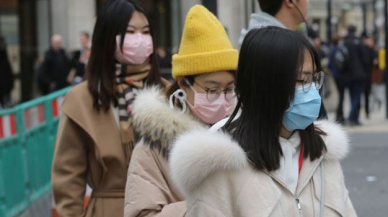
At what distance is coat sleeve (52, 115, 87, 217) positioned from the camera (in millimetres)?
4219

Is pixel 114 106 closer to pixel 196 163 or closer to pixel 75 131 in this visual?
pixel 75 131

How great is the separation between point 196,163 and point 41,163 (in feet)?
24.5

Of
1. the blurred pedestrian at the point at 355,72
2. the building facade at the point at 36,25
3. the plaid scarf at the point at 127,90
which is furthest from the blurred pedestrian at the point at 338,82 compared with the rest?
the plaid scarf at the point at 127,90

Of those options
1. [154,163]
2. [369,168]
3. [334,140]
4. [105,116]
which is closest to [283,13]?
[105,116]

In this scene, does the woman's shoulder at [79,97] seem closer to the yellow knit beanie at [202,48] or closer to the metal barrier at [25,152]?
the yellow knit beanie at [202,48]

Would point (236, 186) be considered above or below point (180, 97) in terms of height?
below

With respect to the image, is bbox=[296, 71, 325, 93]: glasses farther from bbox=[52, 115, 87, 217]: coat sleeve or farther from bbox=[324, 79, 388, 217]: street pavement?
bbox=[324, 79, 388, 217]: street pavement

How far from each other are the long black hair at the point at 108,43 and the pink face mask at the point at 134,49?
0.08ft

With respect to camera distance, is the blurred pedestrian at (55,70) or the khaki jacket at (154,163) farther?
the blurred pedestrian at (55,70)

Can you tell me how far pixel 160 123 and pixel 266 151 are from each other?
893 mm

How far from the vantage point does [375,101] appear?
22.0 meters

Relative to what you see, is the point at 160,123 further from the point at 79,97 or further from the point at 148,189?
the point at 79,97

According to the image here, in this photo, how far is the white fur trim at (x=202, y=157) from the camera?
2.62 m

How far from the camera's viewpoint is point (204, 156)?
2.66 metres
